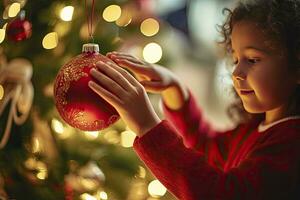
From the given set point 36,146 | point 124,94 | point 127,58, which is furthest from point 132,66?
point 36,146

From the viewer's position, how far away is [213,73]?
1176mm

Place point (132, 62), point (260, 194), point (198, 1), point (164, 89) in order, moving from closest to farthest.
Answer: point (260, 194), point (132, 62), point (164, 89), point (198, 1)

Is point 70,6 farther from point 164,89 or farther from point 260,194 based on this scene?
point 260,194

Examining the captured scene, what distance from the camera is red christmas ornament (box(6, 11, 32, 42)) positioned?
924 millimetres

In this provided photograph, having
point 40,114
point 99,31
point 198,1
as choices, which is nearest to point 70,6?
point 99,31

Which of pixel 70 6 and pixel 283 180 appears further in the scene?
pixel 70 6

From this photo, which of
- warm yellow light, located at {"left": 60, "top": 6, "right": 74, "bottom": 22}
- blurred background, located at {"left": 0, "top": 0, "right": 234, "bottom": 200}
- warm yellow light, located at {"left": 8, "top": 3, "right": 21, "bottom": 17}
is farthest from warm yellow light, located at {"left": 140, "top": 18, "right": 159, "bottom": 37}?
warm yellow light, located at {"left": 8, "top": 3, "right": 21, "bottom": 17}

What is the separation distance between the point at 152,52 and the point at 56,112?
205 millimetres

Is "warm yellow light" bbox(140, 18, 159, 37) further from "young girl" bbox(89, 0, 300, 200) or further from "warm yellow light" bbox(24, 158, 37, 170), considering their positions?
"warm yellow light" bbox(24, 158, 37, 170)

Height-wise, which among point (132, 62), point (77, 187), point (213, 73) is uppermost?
point (132, 62)

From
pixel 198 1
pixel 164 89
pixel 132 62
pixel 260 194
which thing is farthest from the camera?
pixel 198 1

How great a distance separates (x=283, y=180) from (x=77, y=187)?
37cm

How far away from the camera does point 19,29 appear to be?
925mm

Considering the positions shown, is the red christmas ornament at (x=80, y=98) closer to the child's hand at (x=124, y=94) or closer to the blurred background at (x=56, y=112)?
the child's hand at (x=124, y=94)
